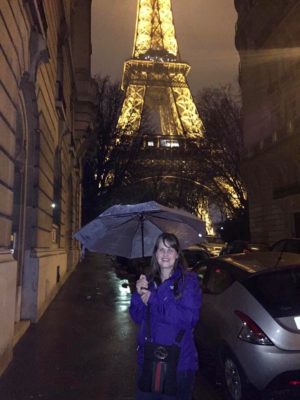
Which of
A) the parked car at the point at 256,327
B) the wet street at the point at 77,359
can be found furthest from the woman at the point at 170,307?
the wet street at the point at 77,359

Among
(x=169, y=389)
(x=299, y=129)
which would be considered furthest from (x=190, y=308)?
(x=299, y=129)

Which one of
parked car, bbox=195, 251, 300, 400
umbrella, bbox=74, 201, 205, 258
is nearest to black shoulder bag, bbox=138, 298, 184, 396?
umbrella, bbox=74, 201, 205, 258

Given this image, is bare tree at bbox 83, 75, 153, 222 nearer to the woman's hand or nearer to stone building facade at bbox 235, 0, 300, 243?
stone building facade at bbox 235, 0, 300, 243

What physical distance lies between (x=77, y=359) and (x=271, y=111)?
28162 mm

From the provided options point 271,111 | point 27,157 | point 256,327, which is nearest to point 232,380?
point 256,327

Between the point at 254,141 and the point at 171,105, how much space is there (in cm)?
2380

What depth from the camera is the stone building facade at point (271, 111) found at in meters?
28.0

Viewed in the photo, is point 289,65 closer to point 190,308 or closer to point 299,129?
point 299,129

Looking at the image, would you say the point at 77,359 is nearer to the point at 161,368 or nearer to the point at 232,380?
the point at 232,380

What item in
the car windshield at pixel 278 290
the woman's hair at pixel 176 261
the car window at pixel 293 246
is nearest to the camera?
the woman's hair at pixel 176 261

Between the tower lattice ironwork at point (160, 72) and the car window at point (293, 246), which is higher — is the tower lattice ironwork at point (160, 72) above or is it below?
above

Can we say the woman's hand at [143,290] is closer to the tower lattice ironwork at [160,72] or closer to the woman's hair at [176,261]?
the woman's hair at [176,261]

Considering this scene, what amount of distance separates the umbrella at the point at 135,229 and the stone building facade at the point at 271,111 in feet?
78.7

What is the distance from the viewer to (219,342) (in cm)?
471
